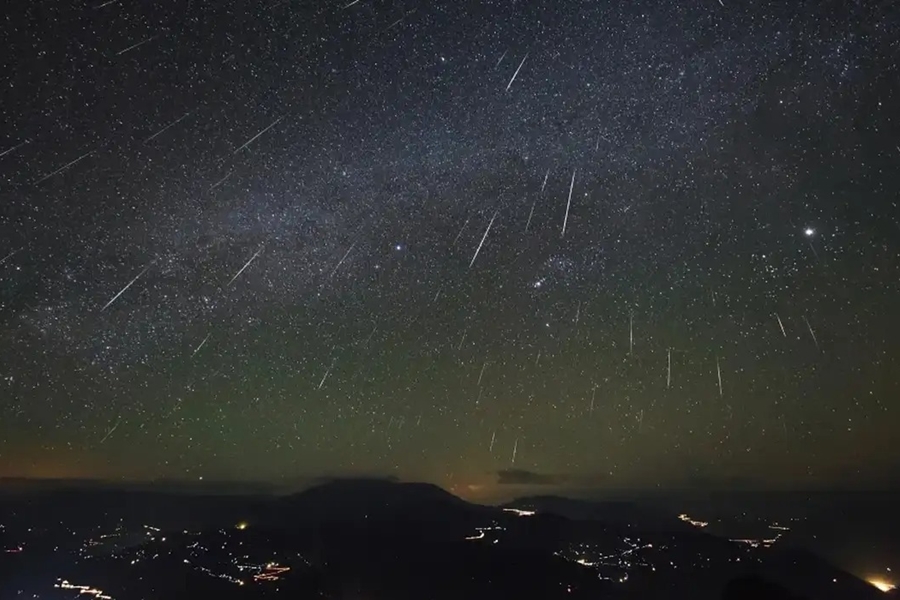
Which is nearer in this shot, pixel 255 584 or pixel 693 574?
pixel 255 584

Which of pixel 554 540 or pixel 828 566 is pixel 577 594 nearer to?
pixel 554 540

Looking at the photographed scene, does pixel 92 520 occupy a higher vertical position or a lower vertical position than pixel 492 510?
lower

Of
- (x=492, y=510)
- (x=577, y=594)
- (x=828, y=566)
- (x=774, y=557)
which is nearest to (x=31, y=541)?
(x=492, y=510)

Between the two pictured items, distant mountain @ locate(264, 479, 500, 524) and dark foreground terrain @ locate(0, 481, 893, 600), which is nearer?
dark foreground terrain @ locate(0, 481, 893, 600)

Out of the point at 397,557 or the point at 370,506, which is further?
the point at 370,506

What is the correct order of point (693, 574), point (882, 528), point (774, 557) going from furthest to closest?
point (882, 528) < point (774, 557) < point (693, 574)

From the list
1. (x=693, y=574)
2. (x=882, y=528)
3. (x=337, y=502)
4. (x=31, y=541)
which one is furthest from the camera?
(x=337, y=502)
